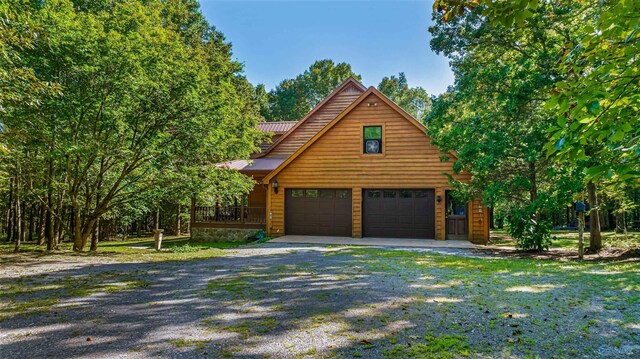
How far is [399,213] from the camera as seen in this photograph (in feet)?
51.1

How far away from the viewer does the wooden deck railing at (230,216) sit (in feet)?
58.3

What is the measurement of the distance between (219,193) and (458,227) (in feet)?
32.3

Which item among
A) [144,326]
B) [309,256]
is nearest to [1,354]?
[144,326]

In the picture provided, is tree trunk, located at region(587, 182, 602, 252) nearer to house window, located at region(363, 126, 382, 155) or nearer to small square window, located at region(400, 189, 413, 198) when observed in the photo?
small square window, located at region(400, 189, 413, 198)

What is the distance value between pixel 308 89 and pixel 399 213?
117ft

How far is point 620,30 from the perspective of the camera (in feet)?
8.04

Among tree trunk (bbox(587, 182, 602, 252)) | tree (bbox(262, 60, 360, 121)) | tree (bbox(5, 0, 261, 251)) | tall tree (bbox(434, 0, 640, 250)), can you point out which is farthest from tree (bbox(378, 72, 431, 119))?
tall tree (bbox(434, 0, 640, 250))

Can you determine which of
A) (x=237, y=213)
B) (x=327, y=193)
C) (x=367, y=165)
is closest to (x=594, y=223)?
(x=367, y=165)

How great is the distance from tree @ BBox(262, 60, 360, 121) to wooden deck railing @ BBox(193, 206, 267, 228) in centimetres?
2946

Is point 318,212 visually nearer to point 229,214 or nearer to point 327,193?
point 327,193

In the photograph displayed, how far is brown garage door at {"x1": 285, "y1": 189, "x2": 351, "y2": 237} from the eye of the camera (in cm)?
1616

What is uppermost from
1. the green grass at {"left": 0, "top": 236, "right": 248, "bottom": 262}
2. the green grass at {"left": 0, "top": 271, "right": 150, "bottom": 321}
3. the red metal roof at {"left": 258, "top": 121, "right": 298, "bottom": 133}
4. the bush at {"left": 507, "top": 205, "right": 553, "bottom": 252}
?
the red metal roof at {"left": 258, "top": 121, "right": 298, "bottom": 133}

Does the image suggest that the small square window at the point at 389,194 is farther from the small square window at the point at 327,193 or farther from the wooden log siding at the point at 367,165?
the small square window at the point at 327,193

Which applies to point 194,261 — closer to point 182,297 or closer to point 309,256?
point 309,256
